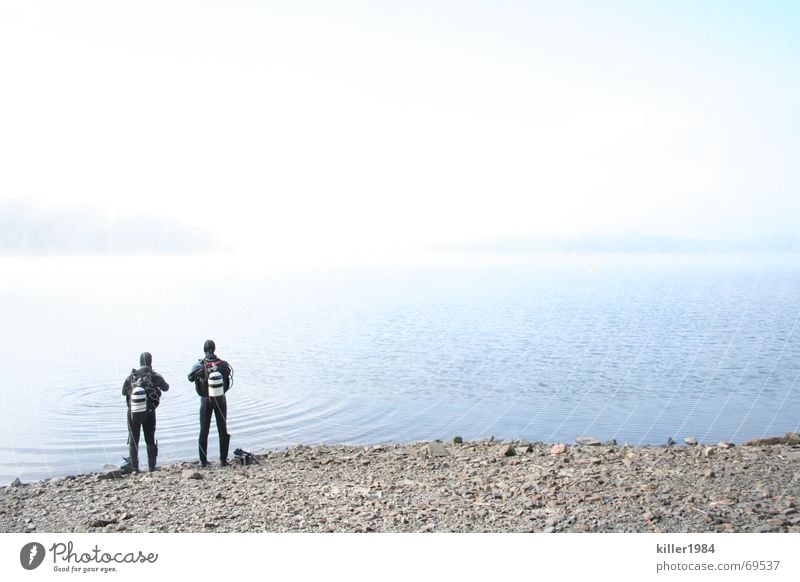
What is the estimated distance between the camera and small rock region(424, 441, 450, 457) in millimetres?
7555

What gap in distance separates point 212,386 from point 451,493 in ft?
9.61

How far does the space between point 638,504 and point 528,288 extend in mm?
32964

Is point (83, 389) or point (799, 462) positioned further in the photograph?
point (83, 389)

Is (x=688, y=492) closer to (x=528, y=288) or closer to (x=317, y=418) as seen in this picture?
(x=317, y=418)

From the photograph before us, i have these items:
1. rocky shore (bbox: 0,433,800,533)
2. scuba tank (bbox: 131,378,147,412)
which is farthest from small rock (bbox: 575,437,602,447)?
scuba tank (bbox: 131,378,147,412)

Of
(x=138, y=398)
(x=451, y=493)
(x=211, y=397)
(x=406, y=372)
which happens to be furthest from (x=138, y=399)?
(x=406, y=372)

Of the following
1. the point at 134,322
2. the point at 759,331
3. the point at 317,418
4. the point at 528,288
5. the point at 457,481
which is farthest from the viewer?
the point at 528,288

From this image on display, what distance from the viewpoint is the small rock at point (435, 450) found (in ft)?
Result: 24.8

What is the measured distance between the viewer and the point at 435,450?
25.0 ft

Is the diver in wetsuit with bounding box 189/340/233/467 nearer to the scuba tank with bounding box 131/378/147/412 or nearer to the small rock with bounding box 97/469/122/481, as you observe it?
the scuba tank with bounding box 131/378/147/412

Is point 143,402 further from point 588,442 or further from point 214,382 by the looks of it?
point 588,442

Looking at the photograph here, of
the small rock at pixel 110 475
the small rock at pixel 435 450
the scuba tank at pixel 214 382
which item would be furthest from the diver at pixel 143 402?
the small rock at pixel 435 450

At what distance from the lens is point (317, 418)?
10883 millimetres
